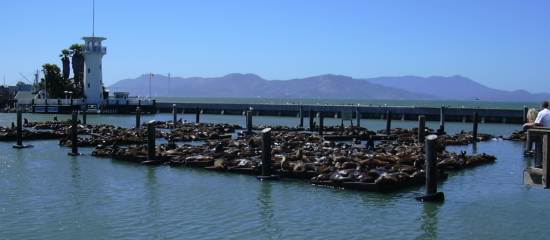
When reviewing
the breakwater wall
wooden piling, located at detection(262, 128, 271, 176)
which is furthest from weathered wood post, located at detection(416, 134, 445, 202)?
the breakwater wall

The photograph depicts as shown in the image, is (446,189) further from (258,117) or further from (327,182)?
(258,117)

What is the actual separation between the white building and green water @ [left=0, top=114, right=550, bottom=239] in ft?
162

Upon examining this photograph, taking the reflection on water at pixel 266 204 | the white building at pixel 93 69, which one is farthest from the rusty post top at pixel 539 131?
the white building at pixel 93 69

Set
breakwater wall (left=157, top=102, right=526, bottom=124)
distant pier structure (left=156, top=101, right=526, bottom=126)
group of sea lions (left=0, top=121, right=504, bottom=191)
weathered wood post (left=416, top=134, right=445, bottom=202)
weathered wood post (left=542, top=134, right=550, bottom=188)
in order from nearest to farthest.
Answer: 1. weathered wood post (left=542, top=134, right=550, bottom=188)
2. weathered wood post (left=416, top=134, right=445, bottom=202)
3. group of sea lions (left=0, top=121, right=504, bottom=191)
4. distant pier structure (left=156, top=101, right=526, bottom=126)
5. breakwater wall (left=157, top=102, right=526, bottom=124)

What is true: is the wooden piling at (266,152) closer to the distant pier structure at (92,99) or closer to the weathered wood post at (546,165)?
the weathered wood post at (546,165)

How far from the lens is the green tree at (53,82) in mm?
74562

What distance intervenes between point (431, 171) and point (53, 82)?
6744 centimetres

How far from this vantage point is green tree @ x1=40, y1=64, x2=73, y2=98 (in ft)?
245

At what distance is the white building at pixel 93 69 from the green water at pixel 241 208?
49.5m

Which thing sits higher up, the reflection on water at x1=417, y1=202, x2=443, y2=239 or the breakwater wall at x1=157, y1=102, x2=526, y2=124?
the breakwater wall at x1=157, y1=102, x2=526, y2=124

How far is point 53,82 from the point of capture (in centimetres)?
7512

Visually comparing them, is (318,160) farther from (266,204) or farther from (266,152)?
(266,204)

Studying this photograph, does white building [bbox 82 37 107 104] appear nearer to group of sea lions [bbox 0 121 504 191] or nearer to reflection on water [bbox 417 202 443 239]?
group of sea lions [bbox 0 121 504 191]

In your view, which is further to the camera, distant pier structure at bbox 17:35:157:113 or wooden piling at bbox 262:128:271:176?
distant pier structure at bbox 17:35:157:113
